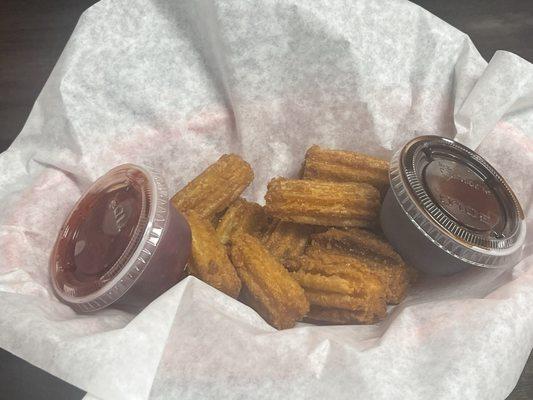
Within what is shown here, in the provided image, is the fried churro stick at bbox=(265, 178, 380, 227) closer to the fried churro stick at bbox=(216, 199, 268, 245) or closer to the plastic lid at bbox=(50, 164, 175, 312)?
the fried churro stick at bbox=(216, 199, 268, 245)

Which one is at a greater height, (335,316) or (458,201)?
(458,201)

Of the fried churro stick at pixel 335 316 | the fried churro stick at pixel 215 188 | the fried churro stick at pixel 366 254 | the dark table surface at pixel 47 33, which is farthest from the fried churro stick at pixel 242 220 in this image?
the dark table surface at pixel 47 33

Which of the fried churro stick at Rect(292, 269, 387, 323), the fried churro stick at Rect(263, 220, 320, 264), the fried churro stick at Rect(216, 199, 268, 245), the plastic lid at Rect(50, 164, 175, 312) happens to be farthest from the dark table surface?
the fried churro stick at Rect(292, 269, 387, 323)

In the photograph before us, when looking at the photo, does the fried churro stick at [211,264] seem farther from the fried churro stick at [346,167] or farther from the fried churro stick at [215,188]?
the fried churro stick at [346,167]

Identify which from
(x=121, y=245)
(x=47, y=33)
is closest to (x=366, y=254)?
(x=121, y=245)

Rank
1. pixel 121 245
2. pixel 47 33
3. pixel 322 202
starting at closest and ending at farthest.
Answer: pixel 121 245, pixel 322 202, pixel 47 33

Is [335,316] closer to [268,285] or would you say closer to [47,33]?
[268,285]
